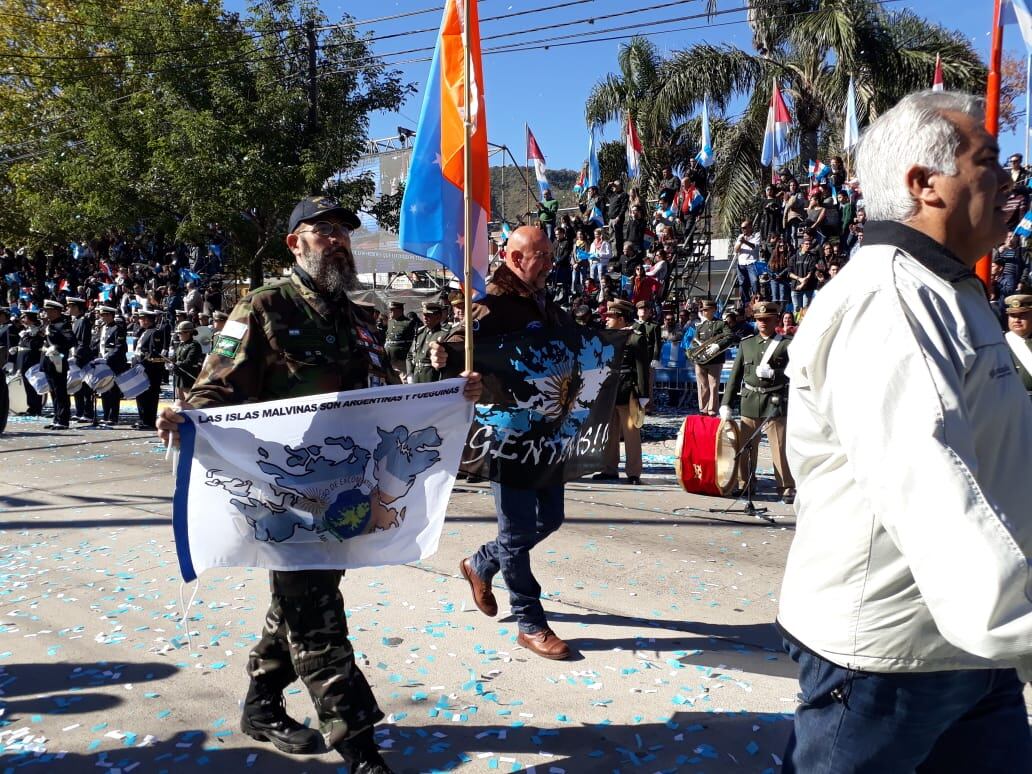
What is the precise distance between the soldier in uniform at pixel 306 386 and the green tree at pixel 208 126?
1685 cm

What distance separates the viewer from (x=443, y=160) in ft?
13.0

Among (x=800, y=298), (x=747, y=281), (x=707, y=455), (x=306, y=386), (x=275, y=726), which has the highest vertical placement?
(x=747, y=281)

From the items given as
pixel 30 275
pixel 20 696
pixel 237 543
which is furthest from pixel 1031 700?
pixel 30 275

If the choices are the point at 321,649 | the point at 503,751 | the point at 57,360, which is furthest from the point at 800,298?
the point at 321,649

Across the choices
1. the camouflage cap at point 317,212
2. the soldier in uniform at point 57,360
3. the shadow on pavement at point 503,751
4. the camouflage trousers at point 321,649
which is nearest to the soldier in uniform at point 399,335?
the soldier in uniform at point 57,360

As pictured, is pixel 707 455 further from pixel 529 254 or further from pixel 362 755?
pixel 362 755

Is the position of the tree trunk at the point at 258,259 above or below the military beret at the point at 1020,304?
above

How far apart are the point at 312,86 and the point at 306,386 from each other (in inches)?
695

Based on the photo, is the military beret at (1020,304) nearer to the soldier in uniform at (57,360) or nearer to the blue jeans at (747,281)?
the blue jeans at (747,281)

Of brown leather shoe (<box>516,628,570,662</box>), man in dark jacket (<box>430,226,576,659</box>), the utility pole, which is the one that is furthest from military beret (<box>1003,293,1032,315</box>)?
the utility pole

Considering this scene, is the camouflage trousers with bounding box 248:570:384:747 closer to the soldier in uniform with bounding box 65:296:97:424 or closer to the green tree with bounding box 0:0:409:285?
the soldier in uniform with bounding box 65:296:97:424

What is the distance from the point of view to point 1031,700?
3.58m

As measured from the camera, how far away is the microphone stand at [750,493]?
745cm

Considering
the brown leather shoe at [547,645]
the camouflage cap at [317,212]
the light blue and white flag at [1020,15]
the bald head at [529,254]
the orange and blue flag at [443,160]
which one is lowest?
the brown leather shoe at [547,645]
